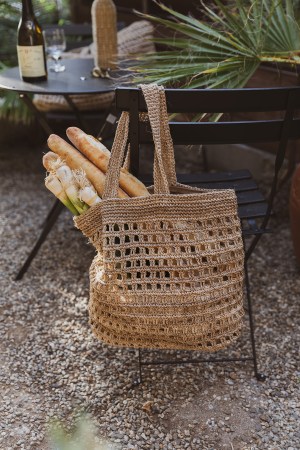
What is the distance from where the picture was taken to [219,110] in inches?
70.7

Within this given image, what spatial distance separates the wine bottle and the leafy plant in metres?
0.54

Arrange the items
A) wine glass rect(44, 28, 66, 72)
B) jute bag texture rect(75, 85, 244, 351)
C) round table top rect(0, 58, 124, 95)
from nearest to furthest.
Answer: jute bag texture rect(75, 85, 244, 351) → round table top rect(0, 58, 124, 95) → wine glass rect(44, 28, 66, 72)

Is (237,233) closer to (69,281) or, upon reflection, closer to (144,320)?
(144,320)

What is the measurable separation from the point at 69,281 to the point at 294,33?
1625mm

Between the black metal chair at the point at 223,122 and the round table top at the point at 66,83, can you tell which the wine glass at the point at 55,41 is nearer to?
the round table top at the point at 66,83

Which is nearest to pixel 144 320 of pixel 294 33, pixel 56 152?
pixel 56 152

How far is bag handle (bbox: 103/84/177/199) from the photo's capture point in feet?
5.70

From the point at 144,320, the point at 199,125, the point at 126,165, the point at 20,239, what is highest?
the point at 199,125

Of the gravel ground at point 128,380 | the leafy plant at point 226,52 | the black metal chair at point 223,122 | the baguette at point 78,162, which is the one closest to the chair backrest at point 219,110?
the black metal chair at point 223,122

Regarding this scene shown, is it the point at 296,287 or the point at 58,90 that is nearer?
the point at 58,90

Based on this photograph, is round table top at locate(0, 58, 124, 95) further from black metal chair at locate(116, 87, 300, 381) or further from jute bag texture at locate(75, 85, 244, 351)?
jute bag texture at locate(75, 85, 244, 351)

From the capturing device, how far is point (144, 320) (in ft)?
5.84

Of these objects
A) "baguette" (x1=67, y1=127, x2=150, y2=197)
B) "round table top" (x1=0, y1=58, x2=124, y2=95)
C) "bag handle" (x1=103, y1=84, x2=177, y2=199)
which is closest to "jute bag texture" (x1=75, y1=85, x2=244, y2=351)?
"bag handle" (x1=103, y1=84, x2=177, y2=199)

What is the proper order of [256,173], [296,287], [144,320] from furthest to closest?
1. [256,173]
2. [296,287]
3. [144,320]
